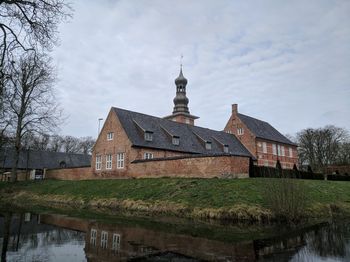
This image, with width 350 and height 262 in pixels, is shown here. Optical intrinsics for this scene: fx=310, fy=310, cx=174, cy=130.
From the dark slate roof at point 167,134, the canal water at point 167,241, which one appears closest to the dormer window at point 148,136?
the dark slate roof at point 167,134

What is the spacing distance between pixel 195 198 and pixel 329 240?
7.97m

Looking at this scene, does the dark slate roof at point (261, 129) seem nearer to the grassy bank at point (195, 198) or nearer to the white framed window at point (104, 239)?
the grassy bank at point (195, 198)

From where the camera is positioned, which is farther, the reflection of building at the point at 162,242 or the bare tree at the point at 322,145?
the bare tree at the point at 322,145

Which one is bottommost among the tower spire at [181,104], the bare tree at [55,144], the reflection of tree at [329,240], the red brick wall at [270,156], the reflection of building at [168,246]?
the reflection of tree at [329,240]

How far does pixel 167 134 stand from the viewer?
115 ft

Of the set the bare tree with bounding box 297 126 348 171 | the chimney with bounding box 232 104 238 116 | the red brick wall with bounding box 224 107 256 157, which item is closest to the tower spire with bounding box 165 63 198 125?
the red brick wall with bounding box 224 107 256 157

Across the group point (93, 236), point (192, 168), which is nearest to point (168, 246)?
point (93, 236)

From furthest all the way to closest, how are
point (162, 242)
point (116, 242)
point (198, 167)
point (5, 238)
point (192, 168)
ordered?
point (192, 168) < point (198, 167) < point (5, 238) < point (162, 242) < point (116, 242)

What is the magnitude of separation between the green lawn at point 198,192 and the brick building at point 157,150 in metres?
2.43

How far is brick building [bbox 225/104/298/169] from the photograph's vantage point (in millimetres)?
44375

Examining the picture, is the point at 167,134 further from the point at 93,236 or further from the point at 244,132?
the point at 93,236

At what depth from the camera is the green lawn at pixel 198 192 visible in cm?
1599

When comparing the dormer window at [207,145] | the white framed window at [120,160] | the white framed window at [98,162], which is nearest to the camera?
the white framed window at [120,160]

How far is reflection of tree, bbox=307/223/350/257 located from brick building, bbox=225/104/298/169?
103ft
